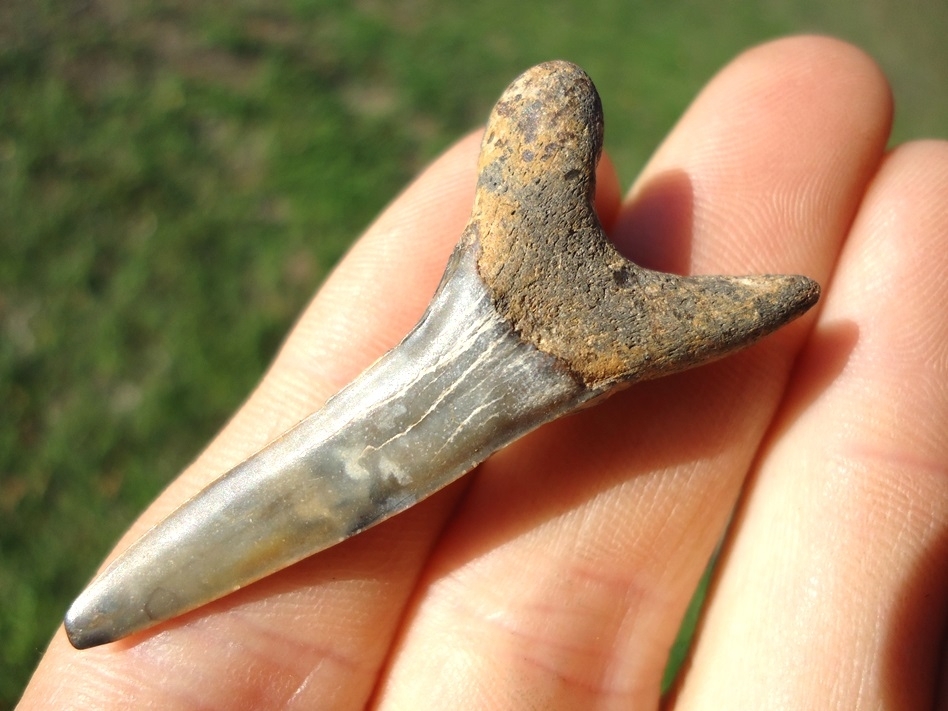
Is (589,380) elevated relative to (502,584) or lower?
elevated

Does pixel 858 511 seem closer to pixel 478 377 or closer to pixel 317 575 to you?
pixel 478 377

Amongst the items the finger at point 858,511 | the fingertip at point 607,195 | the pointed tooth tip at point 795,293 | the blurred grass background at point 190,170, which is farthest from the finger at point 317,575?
the blurred grass background at point 190,170

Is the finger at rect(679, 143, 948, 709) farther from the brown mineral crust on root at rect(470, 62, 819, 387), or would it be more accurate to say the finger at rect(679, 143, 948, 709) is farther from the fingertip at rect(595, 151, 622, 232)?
the fingertip at rect(595, 151, 622, 232)

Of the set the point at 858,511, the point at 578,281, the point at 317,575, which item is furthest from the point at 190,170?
the point at 858,511

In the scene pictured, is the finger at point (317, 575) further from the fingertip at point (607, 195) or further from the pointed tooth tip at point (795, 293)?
the pointed tooth tip at point (795, 293)

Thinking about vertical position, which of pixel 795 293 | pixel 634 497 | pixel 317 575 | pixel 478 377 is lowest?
pixel 317 575

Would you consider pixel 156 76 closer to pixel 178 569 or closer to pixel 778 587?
pixel 178 569

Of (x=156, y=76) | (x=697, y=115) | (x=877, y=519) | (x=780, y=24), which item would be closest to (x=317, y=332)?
(x=697, y=115)
